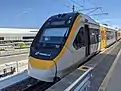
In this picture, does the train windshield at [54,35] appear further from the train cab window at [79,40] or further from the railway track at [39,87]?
the railway track at [39,87]

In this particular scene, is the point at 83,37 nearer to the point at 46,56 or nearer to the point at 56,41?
the point at 56,41

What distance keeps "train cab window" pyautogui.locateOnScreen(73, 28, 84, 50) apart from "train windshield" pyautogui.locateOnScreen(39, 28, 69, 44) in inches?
24.9

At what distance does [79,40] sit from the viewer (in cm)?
931

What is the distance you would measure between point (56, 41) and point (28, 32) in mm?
75003

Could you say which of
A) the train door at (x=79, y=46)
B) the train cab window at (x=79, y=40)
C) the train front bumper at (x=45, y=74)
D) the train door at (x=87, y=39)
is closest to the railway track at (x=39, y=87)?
the train front bumper at (x=45, y=74)

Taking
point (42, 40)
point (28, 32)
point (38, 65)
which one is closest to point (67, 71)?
point (38, 65)

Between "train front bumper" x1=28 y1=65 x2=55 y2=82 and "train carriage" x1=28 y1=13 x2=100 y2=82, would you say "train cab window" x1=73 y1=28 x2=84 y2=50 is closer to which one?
"train carriage" x1=28 y1=13 x2=100 y2=82

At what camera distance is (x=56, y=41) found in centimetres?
844

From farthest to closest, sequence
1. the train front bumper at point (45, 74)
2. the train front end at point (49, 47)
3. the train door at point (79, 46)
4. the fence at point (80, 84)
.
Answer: the train door at point (79, 46) → the train front end at point (49, 47) → the train front bumper at point (45, 74) → the fence at point (80, 84)

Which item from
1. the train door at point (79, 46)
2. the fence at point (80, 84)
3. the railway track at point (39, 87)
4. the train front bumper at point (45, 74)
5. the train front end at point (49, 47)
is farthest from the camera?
the train door at point (79, 46)

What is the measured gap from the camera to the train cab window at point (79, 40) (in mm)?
8908

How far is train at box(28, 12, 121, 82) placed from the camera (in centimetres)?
745

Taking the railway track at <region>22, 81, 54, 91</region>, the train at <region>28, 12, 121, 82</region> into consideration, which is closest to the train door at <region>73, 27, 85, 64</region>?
the train at <region>28, 12, 121, 82</region>

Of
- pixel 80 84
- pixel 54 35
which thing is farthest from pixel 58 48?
pixel 80 84
